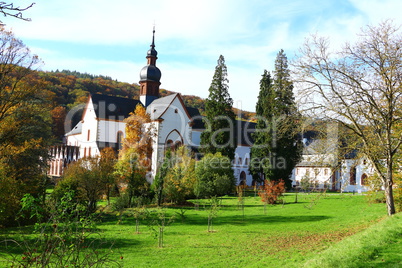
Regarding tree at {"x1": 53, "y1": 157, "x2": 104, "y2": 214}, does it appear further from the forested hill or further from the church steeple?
the forested hill

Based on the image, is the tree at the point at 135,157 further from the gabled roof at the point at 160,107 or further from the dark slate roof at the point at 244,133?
the dark slate roof at the point at 244,133

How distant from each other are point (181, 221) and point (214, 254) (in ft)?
26.6

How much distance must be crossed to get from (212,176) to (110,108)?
2345 cm

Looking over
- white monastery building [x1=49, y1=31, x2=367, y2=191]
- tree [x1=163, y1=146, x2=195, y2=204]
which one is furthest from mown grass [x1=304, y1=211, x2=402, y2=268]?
white monastery building [x1=49, y1=31, x2=367, y2=191]

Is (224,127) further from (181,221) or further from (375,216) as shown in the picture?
(375,216)

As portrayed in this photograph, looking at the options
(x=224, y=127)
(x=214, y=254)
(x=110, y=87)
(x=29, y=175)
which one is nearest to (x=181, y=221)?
(x=214, y=254)

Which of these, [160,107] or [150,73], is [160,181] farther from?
[150,73]

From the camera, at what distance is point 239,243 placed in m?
13.3

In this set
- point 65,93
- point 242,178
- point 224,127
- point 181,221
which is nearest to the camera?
point 181,221

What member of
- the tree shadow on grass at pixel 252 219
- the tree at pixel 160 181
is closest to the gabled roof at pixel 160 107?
the tree at pixel 160 181

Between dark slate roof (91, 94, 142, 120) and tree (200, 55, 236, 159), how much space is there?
1410 cm

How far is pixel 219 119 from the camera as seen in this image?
124 feet

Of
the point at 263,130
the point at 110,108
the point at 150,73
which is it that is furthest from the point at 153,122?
the point at 263,130

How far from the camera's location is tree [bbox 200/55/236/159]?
37.4 m
